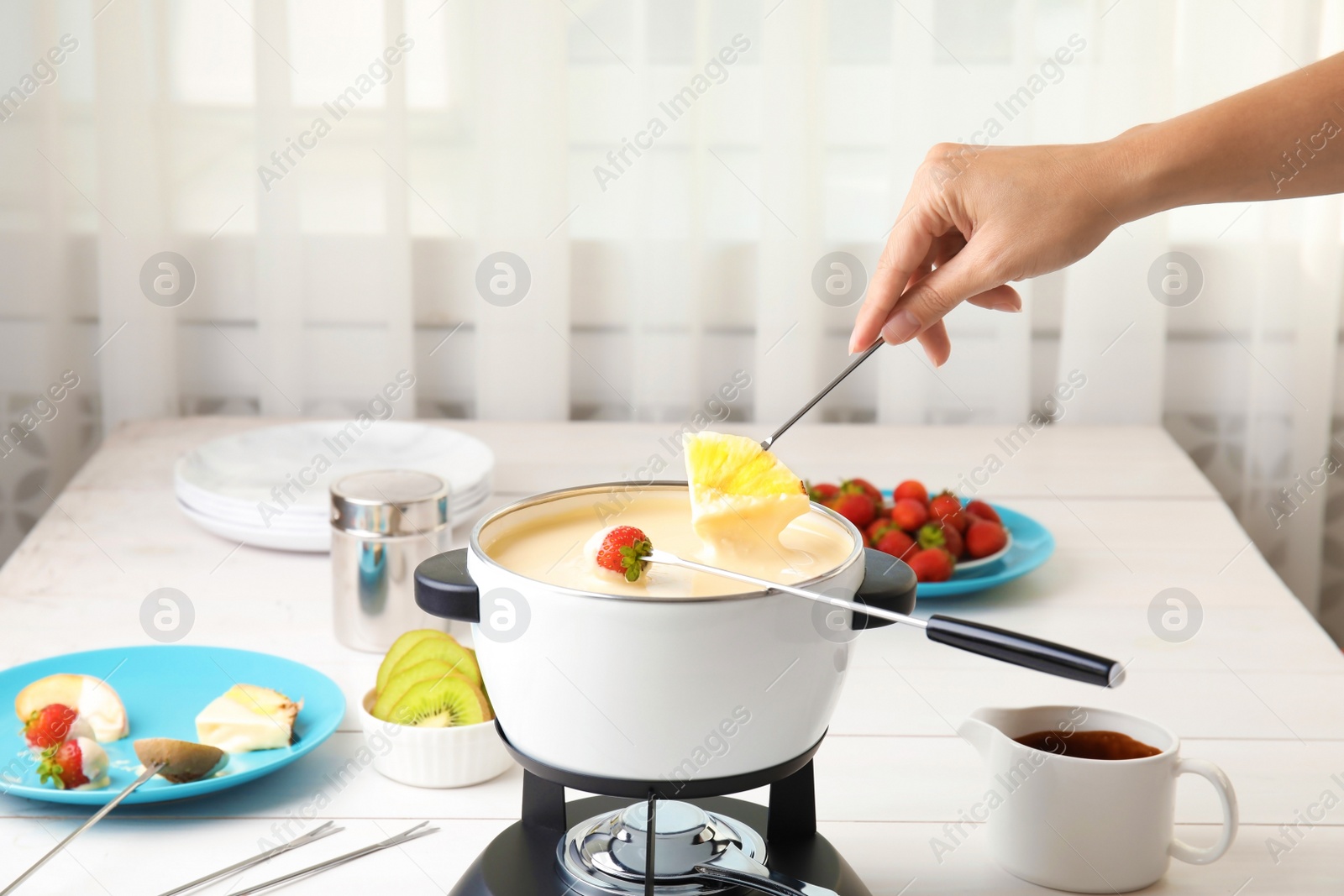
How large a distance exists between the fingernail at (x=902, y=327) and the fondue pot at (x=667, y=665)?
0.31m

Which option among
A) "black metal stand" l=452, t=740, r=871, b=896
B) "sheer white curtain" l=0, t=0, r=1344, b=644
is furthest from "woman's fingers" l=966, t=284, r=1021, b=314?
"sheer white curtain" l=0, t=0, r=1344, b=644

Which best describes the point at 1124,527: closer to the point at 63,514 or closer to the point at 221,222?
the point at 63,514

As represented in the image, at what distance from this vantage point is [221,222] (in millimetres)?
2084

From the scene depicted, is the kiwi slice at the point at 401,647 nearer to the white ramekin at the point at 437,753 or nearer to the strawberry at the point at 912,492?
the white ramekin at the point at 437,753

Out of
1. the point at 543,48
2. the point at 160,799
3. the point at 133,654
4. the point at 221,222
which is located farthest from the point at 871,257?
the point at 160,799

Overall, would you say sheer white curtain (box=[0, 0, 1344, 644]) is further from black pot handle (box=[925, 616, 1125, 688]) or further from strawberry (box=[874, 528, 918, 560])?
black pot handle (box=[925, 616, 1125, 688])

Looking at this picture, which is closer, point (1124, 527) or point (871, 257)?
point (1124, 527)

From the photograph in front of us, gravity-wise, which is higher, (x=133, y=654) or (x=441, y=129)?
(x=441, y=129)

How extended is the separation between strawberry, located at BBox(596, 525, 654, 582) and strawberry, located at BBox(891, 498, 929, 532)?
696mm

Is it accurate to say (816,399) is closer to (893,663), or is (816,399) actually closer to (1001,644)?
(1001,644)

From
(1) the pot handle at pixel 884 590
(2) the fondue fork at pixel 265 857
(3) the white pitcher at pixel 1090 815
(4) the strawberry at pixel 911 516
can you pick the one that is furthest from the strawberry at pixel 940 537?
(2) the fondue fork at pixel 265 857

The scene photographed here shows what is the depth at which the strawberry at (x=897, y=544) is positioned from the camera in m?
1.28

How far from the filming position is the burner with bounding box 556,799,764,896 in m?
0.72

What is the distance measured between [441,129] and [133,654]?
121 cm
